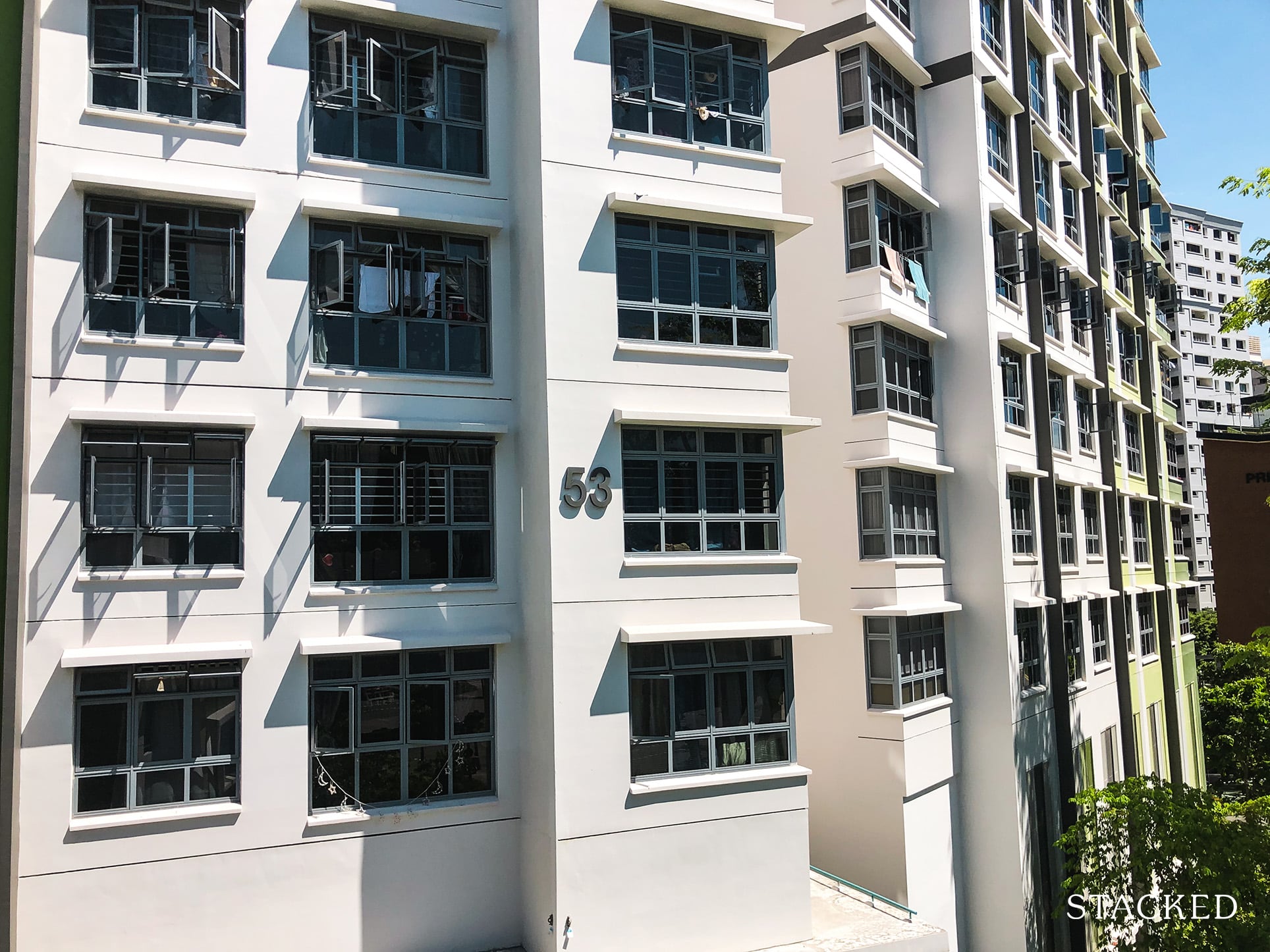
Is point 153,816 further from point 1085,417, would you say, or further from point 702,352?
point 1085,417

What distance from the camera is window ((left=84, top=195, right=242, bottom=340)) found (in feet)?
32.0

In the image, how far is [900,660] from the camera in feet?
47.2

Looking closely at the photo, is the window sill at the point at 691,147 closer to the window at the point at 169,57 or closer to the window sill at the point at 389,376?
the window sill at the point at 389,376

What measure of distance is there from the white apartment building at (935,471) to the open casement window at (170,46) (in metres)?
8.77

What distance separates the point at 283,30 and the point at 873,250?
8459 millimetres

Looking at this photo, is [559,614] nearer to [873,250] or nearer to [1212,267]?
[873,250]

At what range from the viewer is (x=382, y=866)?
10.2 meters

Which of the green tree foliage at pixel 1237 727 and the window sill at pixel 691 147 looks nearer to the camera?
the window sill at pixel 691 147

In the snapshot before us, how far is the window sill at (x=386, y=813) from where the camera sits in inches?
393

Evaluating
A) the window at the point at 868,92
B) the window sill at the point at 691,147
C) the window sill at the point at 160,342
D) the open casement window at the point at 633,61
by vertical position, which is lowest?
the window sill at the point at 160,342

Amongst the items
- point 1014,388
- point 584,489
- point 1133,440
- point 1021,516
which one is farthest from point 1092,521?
point 584,489

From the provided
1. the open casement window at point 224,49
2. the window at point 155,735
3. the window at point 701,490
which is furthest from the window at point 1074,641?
the open casement window at point 224,49

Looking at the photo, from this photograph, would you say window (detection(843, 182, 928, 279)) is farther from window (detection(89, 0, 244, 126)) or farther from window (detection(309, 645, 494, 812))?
window (detection(89, 0, 244, 126))

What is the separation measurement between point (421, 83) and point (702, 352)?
4380 millimetres
